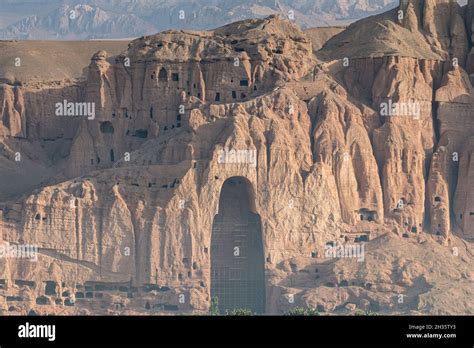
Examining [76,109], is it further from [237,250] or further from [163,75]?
[237,250]

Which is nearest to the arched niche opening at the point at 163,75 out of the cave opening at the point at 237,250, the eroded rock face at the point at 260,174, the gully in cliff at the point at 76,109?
the eroded rock face at the point at 260,174

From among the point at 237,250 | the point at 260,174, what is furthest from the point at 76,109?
the point at 260,174

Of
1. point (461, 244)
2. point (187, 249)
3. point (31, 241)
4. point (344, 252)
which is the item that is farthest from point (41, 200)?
point (461, 244)

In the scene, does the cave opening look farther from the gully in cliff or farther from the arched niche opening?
the gully in cliff

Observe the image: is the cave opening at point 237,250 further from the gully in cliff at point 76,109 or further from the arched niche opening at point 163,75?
the gully in cliff at point 76,109

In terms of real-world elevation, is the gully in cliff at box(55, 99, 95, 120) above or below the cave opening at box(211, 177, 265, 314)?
above

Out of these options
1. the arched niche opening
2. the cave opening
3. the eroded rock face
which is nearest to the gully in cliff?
the eroded rock face
